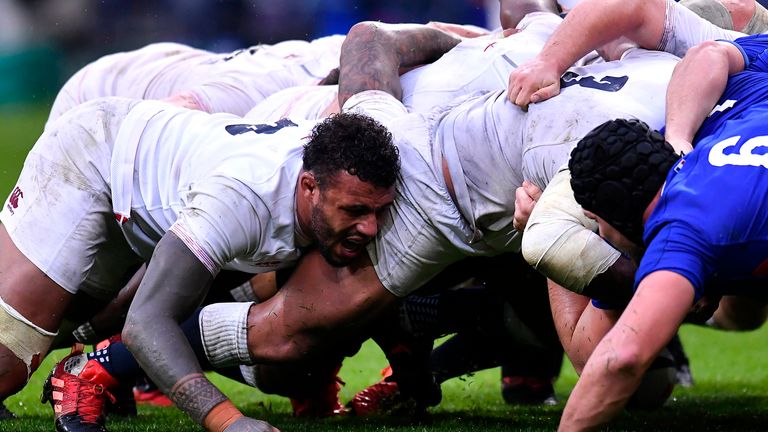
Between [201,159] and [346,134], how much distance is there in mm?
518

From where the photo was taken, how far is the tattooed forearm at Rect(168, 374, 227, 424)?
3.55 m

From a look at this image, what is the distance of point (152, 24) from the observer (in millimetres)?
14656

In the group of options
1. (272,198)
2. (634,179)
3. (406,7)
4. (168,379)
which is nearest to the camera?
(634,179)

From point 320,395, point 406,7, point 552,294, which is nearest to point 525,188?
point 552,294

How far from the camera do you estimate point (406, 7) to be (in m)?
13.0

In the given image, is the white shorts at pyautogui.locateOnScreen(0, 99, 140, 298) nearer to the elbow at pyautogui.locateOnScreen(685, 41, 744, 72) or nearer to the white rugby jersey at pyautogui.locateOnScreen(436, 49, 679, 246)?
the white rugby jersey at pyautogui.locateOnScreen(436, 49, 679, 246)

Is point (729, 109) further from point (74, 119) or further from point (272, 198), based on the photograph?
point (74, 119)

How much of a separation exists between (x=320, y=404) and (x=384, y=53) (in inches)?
56.0

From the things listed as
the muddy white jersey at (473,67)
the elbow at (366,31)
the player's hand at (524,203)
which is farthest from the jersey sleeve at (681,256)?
the elbow at (366,31)

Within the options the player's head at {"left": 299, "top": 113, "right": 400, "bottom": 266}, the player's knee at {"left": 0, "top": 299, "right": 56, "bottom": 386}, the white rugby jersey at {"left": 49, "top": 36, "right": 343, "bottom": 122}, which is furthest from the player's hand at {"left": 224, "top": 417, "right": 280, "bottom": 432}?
the white rugby jersey at {"left": 49, "top": 36, "right": 343, "bottom": 122}

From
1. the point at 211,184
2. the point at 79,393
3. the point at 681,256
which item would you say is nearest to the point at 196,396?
the point at 211,184

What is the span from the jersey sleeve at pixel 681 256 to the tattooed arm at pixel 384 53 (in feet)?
5.63

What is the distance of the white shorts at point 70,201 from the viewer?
423 cm

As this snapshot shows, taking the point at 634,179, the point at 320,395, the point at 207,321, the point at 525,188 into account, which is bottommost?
the point at 320,395
